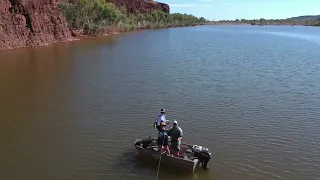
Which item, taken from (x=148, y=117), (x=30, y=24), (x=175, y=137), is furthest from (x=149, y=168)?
(x=30, y=24)

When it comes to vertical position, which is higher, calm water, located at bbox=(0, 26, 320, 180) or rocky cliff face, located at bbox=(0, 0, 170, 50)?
rocky cliff face, located at bbox=(0, 0, 170, 50)

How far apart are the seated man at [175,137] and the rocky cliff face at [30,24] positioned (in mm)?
43543

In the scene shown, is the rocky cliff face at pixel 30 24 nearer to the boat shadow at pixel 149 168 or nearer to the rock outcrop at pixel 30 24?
the rock outcrop at pixel 30 24

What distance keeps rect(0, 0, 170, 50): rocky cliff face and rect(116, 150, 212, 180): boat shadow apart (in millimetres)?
42184

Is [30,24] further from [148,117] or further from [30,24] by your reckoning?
[148,117]

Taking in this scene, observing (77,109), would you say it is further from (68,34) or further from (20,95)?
(68,34)

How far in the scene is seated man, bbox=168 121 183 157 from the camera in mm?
15219

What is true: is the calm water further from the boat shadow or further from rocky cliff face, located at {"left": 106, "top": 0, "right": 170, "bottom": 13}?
rocky cliff face, located at {"left": 106, "top": 0, "right": 170, "bottom": 13}

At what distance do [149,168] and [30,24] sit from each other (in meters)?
51.5

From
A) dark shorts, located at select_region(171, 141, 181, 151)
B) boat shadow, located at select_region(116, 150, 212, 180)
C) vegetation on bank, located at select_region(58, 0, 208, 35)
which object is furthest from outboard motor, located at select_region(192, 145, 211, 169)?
vegetation on bank, located at select_region(58, 0, 208, 35)

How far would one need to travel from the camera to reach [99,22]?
291 feet

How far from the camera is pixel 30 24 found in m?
60.6

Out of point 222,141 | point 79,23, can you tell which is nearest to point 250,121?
A: point 222,141

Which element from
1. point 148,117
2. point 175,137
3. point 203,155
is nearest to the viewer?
point 203,155
